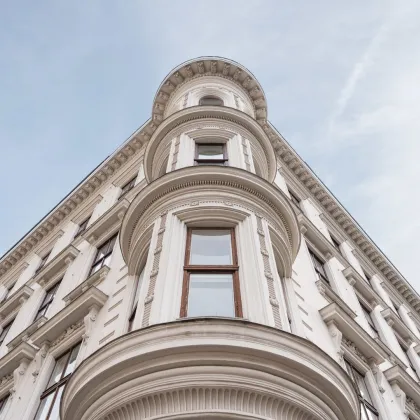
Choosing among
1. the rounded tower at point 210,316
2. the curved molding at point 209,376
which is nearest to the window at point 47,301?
the rounded tower at point 210,316

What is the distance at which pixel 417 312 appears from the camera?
2827 cm

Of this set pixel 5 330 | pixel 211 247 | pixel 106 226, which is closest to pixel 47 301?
pixel 5 330

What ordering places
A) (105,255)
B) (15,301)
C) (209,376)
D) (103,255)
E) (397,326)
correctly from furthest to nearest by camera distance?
(397,326) < (15,301) < (103,255) < (105,255) < (209,376)

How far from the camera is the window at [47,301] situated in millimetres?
17484

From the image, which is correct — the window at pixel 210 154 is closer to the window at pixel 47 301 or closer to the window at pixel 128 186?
the window at pixel 128 186

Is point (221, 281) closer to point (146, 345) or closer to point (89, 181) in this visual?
point (146, 345)

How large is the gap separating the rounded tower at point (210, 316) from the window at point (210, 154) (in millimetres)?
46

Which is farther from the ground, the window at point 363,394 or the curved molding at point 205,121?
the curved molding at point 205,121

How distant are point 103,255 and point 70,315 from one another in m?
3.79

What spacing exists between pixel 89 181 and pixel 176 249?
15.3 metres

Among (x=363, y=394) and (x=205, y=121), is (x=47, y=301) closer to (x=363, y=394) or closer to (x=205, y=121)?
(x=205, y=121)

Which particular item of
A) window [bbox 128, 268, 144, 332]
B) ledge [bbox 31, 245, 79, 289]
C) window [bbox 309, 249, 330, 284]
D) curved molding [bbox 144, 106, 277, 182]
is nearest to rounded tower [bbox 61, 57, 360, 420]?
window [bbox 128, 268, 144, 332]

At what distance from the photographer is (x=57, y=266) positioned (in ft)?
63.1

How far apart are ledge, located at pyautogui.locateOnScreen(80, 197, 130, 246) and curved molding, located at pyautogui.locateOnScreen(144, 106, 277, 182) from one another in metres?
2.37
